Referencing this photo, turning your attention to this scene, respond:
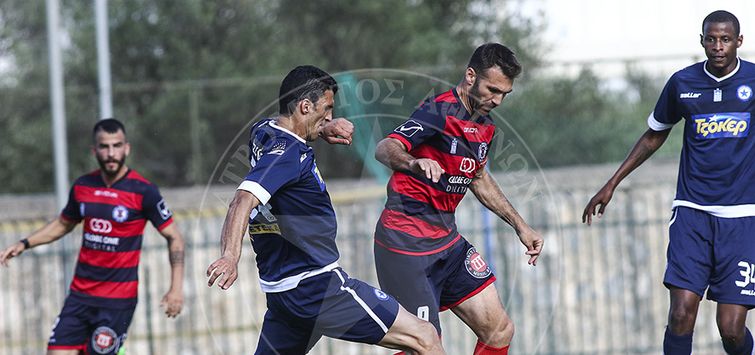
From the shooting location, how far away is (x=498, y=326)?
6.14 m

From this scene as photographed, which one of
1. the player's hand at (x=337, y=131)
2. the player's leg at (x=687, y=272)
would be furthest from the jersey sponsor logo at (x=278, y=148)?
the player's leg at (x=687, y=272)

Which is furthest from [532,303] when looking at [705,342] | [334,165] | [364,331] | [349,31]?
[349,31]

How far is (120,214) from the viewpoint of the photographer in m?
7.69

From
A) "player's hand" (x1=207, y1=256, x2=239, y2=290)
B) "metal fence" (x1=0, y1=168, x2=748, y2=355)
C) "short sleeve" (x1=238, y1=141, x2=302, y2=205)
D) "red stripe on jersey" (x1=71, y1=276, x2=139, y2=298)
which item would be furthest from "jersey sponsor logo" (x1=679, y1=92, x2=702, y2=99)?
"metal fence" (x1=0, y1=168, x2=748, y2=355)

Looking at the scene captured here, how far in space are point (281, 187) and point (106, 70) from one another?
7398 millimetres

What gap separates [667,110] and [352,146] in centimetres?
907

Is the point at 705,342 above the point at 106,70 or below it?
below

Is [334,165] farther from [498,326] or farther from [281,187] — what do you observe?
[281,187]

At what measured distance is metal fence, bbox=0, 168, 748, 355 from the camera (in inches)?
462

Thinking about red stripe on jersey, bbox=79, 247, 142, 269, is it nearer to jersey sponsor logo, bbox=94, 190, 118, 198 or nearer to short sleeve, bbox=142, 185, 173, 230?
short sleeve, bbox=142, 185, 173, 230

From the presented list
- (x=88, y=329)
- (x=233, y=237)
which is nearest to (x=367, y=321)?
(x=233, y=237)

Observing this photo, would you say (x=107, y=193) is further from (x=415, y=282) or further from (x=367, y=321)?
(x=367, y=321)

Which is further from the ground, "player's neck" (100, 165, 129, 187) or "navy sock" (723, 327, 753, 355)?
"player's neck" (100, 165, 129, 187)

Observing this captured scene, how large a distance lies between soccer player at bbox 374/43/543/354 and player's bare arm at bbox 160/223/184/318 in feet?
6.53
